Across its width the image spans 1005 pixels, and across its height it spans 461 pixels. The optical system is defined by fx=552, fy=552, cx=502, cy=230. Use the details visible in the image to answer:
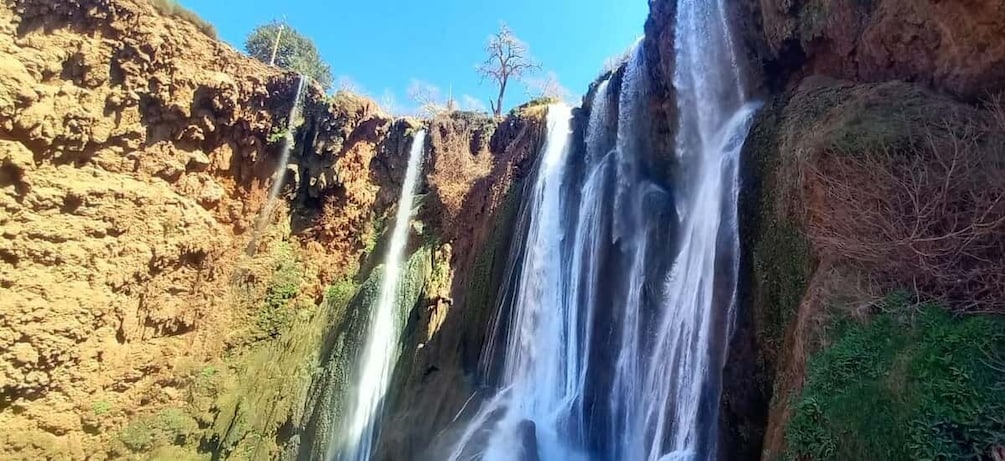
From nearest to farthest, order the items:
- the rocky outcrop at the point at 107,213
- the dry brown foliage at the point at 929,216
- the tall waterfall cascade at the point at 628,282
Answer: the dry brown foliage at the point at 929,216, the tall waterfall cascade at the point at 628,282, the rocky outcrop at the point at 107,213

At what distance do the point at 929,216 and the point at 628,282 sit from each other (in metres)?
8.77

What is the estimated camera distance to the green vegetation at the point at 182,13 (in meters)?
17.9

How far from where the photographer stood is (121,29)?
16.8 m

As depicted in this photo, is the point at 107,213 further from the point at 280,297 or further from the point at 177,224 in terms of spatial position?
the point at 280,297

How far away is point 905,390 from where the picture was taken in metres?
4.48

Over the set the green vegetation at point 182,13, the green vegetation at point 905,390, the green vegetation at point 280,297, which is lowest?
the green vegetation at point 905,390

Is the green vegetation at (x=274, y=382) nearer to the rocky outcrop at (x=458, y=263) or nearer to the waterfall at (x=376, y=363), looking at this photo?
the waterfall at (x=376, y=363)

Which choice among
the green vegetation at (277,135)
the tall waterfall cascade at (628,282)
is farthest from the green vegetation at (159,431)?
the green vegetation at (277,135)

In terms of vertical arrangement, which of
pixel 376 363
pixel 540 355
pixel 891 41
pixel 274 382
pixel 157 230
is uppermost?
pixel 891 41

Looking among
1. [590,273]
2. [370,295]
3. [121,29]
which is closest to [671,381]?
[590,273]

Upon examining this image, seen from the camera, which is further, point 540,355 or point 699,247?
point 540,355

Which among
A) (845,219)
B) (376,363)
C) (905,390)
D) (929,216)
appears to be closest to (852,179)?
(845,219)

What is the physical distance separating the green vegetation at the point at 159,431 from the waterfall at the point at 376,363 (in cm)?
450

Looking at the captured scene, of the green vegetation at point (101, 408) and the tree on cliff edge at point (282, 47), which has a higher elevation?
the tree on cliff edge at point (282, 47)
